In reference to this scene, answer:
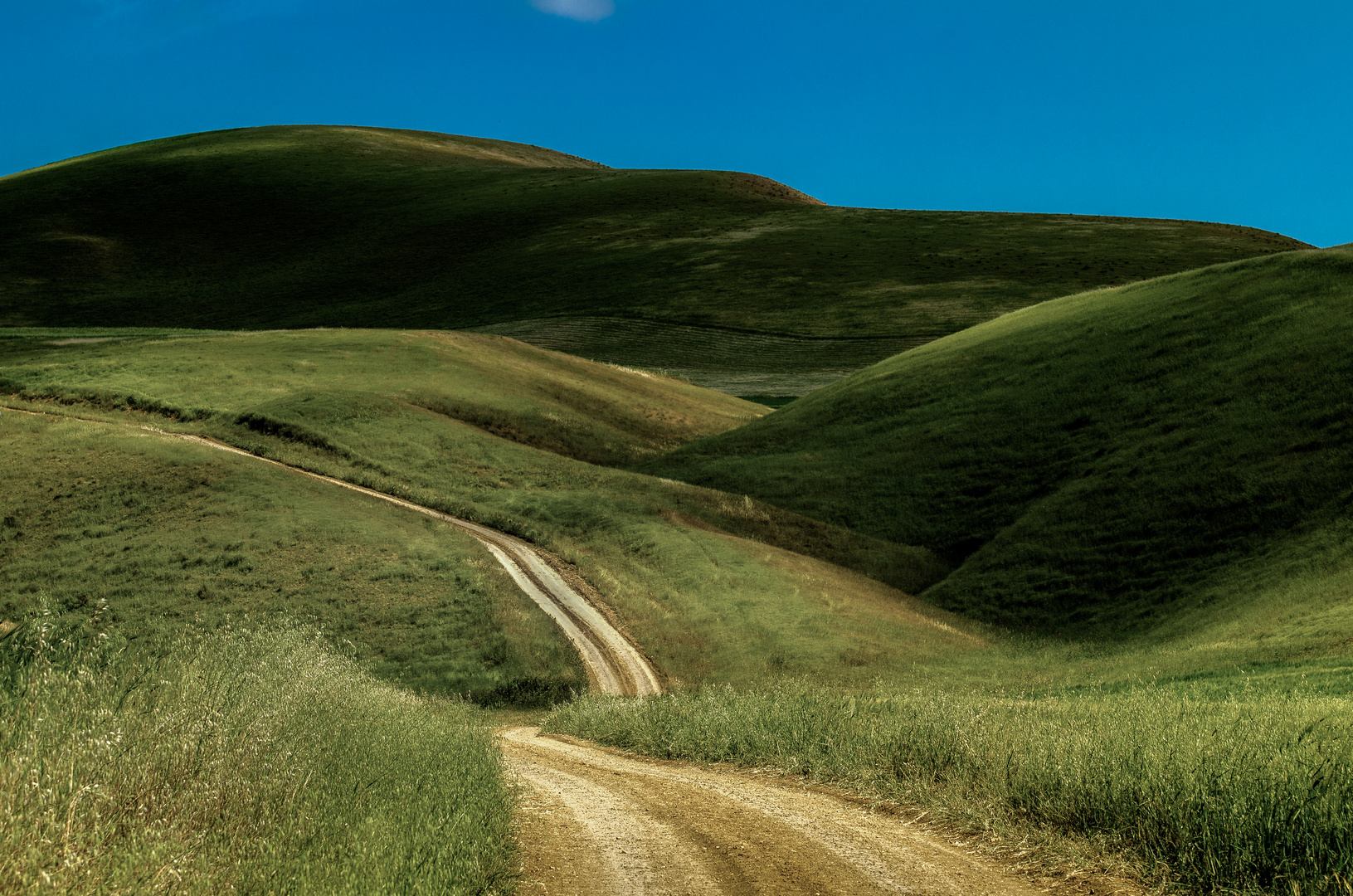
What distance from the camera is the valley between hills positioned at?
7.66 meters

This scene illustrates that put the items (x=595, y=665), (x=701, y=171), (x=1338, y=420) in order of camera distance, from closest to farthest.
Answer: (x=595, y=665) → (x=1338, y=420) → (x=701, y=171)

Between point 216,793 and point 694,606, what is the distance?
20701mm

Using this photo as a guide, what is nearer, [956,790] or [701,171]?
[956,790]

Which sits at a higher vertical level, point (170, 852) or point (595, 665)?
point (170, 852)

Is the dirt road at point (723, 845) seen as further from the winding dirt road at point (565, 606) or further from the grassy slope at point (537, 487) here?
the grassy slope at point (537, 487)

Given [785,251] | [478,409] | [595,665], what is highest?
[785,251]

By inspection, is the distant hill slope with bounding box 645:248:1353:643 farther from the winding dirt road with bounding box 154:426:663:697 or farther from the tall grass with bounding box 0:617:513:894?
the tall grass with bounding box 0:617:513:894

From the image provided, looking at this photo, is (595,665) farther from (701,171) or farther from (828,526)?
(701,171)

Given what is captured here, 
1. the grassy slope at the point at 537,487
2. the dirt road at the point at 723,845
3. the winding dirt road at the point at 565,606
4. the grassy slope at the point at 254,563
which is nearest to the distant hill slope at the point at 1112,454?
the grassy slope at the point at 537,487

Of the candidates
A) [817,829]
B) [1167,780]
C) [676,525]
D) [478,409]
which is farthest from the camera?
[478,409]

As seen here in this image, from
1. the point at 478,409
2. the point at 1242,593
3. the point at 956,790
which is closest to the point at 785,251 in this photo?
the point at 478,409

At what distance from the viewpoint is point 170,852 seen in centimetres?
630

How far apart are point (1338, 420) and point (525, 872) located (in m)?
30.5

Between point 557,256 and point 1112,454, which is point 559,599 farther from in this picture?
point 557,256
